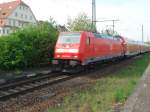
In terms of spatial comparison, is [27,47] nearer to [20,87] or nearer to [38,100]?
[20,87]

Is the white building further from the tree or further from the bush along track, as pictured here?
the bush along track

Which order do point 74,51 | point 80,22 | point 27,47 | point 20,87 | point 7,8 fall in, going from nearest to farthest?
point 20,87 < point 74,51 < point 27,47 < point 80,22 < point 7,8

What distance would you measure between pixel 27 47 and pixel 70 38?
122 inches

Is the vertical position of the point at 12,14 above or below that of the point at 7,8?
below

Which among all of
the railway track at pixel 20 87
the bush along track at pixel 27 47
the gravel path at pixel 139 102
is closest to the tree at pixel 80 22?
the bush along track at pixel 27 47

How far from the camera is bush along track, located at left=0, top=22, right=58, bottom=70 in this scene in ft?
72.4

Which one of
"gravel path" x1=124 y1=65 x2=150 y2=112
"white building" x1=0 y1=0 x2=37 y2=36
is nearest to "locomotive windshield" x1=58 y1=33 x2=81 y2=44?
"gravel path" x1=124 y1=65 x2=150 y2=112

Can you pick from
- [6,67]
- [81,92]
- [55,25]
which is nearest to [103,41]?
[55,25]

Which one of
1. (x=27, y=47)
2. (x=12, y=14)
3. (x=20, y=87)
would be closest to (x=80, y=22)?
(x=27, y=47)

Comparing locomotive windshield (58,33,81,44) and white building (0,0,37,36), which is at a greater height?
white building (0,0,37,36)

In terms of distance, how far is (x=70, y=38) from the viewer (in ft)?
72.9

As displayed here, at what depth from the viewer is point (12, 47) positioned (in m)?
22.6

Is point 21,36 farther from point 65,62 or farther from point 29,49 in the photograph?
point 65,62

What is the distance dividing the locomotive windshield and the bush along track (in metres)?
2.50
